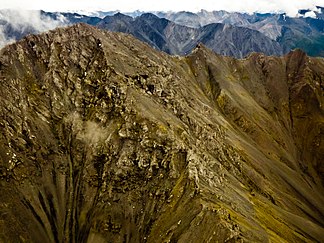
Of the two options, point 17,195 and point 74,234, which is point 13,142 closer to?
point 17,195

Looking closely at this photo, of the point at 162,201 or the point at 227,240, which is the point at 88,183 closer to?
the point at 162,201

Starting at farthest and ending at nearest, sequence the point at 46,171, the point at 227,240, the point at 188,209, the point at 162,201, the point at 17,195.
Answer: the point at 46,171
the point at 17,195
the point at 162,201
the point at 188,209
the point at 227,240

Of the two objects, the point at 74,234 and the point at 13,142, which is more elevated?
the point at 13,142

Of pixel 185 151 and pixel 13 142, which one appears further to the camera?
pixel 13 142

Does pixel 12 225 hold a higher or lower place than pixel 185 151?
lower

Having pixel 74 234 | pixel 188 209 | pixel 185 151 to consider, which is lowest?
pixel 74 234

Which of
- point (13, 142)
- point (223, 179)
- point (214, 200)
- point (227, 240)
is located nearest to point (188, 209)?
point (214, 200)

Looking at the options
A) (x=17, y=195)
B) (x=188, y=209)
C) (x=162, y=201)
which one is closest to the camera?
(x=188, y=209)

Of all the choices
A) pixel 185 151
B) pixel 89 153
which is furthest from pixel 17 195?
pixel 185 151

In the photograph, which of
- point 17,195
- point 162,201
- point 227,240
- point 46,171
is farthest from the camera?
point 46,171
